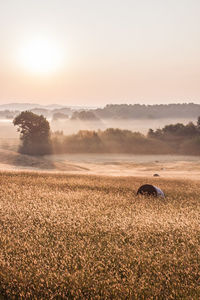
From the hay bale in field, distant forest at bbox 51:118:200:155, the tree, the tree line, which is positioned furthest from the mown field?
distant forest at bbox 51:118:200:155

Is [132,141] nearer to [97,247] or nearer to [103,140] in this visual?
[103,140]

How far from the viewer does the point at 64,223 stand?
40.2ft

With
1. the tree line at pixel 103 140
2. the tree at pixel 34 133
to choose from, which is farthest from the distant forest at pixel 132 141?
the tree at pixel 34 133

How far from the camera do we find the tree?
63.8 m

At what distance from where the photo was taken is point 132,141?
73812 mm

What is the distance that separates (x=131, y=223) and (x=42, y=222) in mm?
3632

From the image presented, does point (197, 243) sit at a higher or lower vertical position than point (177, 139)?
lower

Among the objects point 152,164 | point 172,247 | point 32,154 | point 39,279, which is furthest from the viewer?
point 32,154

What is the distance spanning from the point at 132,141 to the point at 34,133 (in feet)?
78.3

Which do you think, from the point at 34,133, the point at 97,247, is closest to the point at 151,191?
the point at 97,247

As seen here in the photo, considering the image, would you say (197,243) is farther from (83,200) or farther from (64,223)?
(83,200)

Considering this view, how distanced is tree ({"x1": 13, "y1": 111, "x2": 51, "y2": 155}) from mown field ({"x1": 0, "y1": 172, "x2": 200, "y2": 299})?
153 ft

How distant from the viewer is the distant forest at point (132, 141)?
68750 mm

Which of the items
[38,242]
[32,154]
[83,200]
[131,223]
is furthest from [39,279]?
[32,154]
